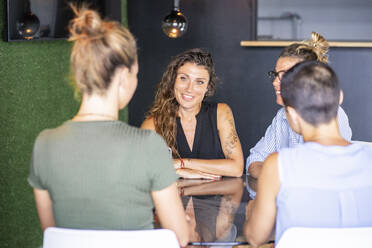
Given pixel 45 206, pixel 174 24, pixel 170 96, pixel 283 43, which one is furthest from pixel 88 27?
pixel 283 43

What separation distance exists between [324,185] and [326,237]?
14 cm

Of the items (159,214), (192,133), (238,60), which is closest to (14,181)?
(192,133)

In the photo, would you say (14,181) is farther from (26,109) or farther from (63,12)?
(63,12)

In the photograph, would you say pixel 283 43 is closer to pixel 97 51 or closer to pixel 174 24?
pixel 174 24

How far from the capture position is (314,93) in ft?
4.50

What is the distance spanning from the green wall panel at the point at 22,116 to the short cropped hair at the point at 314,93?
64.3 inches

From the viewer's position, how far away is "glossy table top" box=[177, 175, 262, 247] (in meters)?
1.60

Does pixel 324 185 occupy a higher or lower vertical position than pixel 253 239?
higher

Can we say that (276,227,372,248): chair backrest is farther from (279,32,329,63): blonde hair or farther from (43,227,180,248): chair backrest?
(279,32,329,63): blonde hair

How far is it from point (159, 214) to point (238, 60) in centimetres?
308

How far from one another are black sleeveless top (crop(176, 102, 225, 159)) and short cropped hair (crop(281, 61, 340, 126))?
4.42 ft

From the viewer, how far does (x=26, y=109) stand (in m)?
2.74

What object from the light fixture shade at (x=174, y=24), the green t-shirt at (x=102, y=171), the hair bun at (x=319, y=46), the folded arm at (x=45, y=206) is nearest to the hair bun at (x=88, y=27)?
the green t-shirt at (x=102, y=171)

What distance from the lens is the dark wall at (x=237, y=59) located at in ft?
13.6
